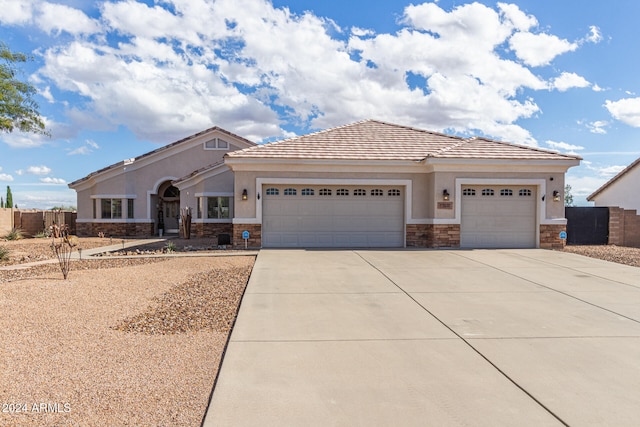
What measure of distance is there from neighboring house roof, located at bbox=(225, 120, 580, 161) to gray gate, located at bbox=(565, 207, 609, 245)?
3.65 m

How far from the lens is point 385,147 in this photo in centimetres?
1600

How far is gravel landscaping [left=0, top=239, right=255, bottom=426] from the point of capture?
3488mm

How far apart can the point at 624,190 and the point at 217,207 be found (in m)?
22.9

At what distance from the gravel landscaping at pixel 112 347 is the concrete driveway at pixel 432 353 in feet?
1.30

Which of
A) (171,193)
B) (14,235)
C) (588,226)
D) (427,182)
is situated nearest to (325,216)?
(427,182)

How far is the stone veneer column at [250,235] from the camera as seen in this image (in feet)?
48.1

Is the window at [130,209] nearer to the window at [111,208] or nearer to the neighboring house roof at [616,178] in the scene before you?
the window at [111,208]

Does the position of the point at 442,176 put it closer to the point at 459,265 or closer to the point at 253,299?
the point at 459,265

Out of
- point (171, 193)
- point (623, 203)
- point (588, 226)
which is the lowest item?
point (588, 226)

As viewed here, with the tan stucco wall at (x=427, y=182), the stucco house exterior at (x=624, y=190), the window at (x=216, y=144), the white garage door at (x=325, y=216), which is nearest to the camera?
the tan stucco wall at (x=427, y=182)

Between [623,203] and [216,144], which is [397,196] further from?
[623,203]

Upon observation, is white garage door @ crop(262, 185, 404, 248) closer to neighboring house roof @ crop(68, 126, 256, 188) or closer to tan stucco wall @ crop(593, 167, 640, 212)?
neighboring house roof @ crop(68, 126, 256, 188)

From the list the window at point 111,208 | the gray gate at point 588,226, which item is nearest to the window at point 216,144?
the window at point 111,208

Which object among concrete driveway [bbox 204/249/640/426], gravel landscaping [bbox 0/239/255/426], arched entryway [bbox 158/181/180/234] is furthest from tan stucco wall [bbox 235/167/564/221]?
arched entryway [bbox 158/181/180/234]
